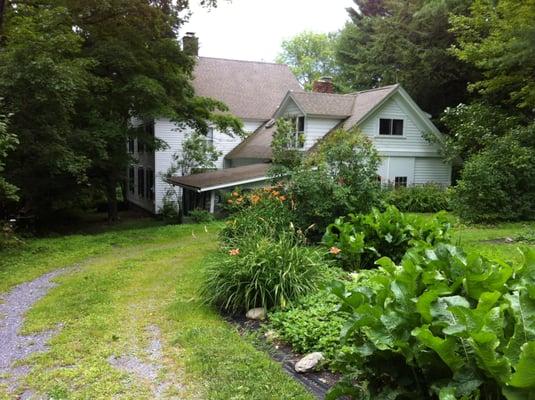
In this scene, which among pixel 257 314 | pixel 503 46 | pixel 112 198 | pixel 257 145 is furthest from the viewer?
pixel 257 145

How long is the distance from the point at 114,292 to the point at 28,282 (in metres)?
2.34

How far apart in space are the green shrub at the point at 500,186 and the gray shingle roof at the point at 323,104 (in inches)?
298

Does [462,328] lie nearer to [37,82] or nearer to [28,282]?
[28,282]

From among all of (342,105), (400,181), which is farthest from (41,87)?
(400,181)

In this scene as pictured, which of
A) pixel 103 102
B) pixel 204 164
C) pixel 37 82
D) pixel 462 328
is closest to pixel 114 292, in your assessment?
pixel 462 328

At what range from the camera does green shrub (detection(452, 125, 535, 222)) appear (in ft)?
45.1

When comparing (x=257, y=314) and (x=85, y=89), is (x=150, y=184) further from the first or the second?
(x=257, y=314)

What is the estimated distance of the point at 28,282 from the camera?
853cm

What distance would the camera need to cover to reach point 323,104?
20.7 m

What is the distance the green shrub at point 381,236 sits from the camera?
700cm

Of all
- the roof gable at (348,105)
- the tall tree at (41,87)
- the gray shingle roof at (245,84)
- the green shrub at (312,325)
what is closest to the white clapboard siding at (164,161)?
the gray shingle roof at (245,84)

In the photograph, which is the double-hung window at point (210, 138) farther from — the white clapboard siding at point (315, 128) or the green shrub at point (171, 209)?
the white clapboard siding at point (315, 128)

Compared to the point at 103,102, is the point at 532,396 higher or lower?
lower

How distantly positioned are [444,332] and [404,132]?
65.5 ft
